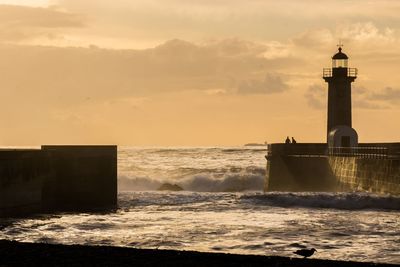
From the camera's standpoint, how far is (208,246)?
14836 mm

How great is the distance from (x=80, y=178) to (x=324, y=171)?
17055mm

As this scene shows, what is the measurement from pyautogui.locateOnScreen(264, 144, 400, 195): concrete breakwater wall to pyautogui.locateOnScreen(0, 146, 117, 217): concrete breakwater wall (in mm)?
10528

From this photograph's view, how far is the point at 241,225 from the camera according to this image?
1902cm

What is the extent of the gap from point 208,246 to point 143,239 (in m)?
1.81

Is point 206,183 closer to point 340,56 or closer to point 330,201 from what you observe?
point 340,56

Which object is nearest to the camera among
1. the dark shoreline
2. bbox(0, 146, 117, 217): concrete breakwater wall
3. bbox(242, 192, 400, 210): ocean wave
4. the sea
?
the dark shoreline

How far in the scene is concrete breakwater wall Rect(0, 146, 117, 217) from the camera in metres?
19.8

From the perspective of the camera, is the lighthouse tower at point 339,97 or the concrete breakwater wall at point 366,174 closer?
the concrete breakwater wall at point 366,174

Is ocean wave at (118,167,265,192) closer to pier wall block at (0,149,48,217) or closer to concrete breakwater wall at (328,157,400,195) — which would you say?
concrete breakwater wall at (328,157,400,195)

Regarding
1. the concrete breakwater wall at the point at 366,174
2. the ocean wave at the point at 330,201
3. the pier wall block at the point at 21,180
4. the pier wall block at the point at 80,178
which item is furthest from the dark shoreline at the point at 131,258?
the concrete breakwater wall at the point at 366,174

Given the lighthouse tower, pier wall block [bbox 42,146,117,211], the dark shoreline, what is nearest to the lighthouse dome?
the lighthouse tower

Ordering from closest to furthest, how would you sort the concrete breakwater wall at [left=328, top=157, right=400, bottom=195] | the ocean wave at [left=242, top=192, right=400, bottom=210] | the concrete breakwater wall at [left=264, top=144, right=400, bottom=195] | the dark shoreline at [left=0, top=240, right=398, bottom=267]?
the dark shoreline at [left=0, top=240, right=398, bottom=267] → the ocean wave at [left=242, top=192, right=400, bottom=210] → the concrete breakwater wall at [left=328, top=157, right=400, bottom=195] → the concrete breakwater wall at [left=264, top=144, right=400, bottom=195]

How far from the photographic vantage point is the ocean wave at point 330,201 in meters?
25.7

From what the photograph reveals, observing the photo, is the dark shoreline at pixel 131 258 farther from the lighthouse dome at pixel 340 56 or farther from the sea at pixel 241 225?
the lighthouse dome at pixel 340 56
